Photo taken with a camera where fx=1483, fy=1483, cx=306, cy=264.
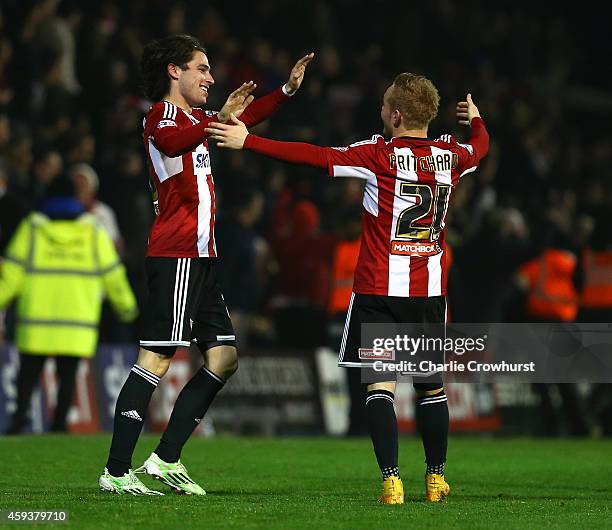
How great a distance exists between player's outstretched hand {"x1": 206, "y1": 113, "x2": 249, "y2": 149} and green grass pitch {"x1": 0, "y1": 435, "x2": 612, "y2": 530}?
5.95 ft

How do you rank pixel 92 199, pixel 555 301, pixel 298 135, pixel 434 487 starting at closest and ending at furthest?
pixel 434 487, pixel 92 199, pixel 555 301, pixel 298 135

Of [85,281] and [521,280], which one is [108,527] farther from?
[521,280]

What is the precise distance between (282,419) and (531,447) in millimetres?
3139

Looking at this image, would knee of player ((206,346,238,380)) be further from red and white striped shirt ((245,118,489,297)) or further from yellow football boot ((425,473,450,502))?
yellow football boot ((425,473,450,502))

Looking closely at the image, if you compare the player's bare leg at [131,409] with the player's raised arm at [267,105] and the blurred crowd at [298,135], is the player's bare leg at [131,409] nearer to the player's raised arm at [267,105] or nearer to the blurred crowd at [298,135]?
the player's raised arm at [267,105]

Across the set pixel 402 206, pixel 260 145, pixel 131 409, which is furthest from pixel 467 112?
pixel 131 409

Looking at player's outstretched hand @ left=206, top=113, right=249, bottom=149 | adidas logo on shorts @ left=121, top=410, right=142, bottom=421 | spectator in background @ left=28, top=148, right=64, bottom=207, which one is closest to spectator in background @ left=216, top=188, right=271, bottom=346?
spectator in background @ left=28, top=148, right=64, bottom=207

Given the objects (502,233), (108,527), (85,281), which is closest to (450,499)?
(108,527)

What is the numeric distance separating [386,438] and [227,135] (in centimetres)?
175

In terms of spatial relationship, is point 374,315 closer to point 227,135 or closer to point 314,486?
point 227,135

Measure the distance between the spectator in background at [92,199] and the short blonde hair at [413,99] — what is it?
6.95 metres

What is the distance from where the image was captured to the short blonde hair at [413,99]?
771 centimetres

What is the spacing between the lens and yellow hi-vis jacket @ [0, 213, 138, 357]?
43.8ft

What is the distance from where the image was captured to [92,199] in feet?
48.8
